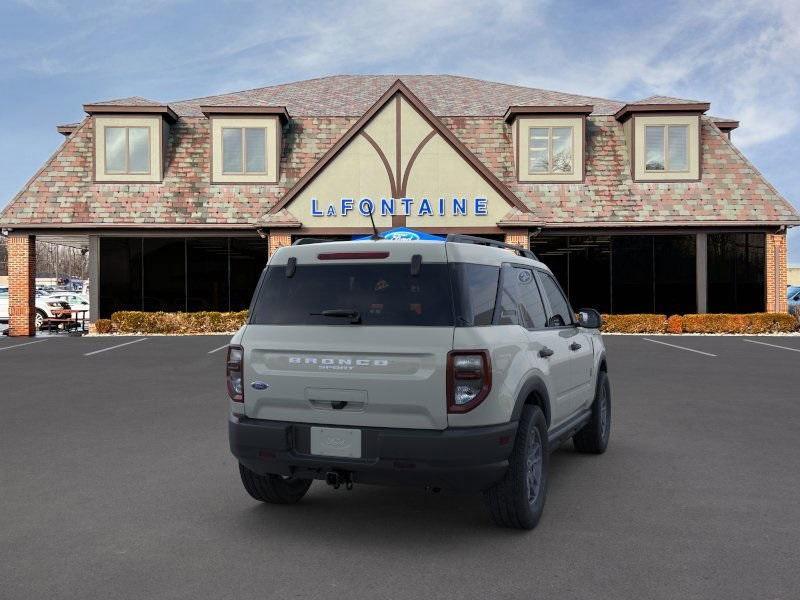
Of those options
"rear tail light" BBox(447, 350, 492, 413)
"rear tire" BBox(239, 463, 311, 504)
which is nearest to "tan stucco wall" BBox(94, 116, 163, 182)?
"rear tire" BBox(239, 463, 311, 504)

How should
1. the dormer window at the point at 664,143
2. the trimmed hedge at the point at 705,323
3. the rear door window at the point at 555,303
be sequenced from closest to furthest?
the rear door window at the point at 555,303 < the trimmed hedge at the point at 705,323 < the dormer window at the point at 664,143

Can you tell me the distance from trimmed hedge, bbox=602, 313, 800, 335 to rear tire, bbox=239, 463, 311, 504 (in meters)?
19.1

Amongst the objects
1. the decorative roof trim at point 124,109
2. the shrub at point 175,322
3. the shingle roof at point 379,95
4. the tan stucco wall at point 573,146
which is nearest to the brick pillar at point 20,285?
the shrub at point 175,322

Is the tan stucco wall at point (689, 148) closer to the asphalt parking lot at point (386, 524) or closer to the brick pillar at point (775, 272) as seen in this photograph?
the brick pillar at point (775, 272)

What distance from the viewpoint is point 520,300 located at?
17.8 feet

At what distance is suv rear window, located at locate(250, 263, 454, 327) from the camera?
4594mm

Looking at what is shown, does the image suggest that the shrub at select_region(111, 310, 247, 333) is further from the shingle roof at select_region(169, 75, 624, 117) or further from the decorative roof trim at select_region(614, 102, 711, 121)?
the decorative roof trim at select_region(614, 102, 711, 121)

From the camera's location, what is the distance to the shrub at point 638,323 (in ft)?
76.5

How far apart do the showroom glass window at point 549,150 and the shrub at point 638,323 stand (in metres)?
5.13

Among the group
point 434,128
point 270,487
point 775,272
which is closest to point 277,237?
point 434,128

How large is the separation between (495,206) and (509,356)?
18.1m

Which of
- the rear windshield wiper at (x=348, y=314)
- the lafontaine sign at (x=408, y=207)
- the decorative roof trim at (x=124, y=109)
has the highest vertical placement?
the decorative roof trim at (x=124, y=109)

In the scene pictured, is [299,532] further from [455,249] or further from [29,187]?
[29,187]

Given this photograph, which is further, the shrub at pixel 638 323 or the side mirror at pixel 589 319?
the shrub at pixel 638 323
